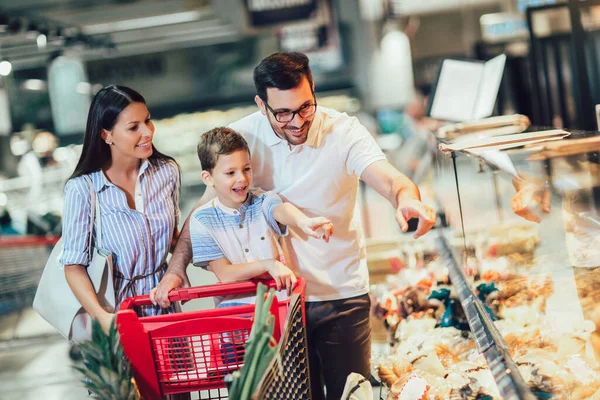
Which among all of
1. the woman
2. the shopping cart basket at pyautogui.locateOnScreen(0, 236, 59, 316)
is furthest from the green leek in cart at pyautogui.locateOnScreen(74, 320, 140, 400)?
the shopping cart basket at pyautogui.locateOnScreen(0, 236, 59, 316)

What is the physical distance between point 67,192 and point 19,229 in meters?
8.37

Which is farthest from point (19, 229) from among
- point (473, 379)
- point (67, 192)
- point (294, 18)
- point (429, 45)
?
point (429, 45)

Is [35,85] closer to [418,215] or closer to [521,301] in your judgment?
[521,301]

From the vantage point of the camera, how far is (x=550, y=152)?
229 centimetres

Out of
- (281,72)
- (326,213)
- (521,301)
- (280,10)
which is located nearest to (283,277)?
(326,213)

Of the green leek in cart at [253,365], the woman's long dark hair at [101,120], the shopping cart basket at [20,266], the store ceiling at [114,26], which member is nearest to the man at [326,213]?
the woman's long dark hair at [101,120]

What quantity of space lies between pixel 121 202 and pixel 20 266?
487 centimetres

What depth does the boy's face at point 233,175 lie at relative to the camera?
7.87 ft

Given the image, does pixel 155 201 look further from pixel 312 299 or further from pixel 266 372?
pixel 266 372

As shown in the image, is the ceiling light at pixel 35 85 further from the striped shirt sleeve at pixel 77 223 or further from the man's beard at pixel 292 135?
A: the man's beard at pixel 292 135

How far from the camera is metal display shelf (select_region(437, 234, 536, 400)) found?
1.69 metres

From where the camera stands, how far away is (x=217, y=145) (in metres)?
2.41

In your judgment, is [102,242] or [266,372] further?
[102,242]

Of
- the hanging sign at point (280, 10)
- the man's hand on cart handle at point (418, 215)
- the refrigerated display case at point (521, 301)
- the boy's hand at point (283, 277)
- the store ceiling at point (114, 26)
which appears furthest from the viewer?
the store ceiling at point (114, 26)
